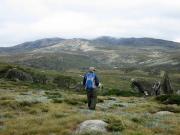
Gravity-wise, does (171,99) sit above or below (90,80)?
below

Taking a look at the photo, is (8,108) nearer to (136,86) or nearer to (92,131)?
(92,131)

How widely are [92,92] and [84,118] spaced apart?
9518 mm

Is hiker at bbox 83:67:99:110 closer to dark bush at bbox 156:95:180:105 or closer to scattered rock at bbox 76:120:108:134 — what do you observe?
scattered rock at bbox 76:120:108:134

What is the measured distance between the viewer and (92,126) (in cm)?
1814

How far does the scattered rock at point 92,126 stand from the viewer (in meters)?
17.6

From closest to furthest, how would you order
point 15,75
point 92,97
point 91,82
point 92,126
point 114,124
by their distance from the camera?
point 92,126 → point 114,124 → point 91,82 → point 92,97 → point 15,75

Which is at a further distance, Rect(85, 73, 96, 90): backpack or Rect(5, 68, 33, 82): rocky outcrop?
Rect(5, 68, 33, 82): rocky outcrop

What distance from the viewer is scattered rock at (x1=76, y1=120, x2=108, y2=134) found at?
17625 millimetres

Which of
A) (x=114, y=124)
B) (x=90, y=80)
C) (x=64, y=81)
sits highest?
(x=90, y=80)

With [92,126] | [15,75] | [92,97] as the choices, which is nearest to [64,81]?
[15,75]

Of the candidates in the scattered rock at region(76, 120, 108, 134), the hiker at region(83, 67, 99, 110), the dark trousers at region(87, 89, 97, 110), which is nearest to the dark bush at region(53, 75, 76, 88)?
the dark trousers at region(87, 89, 97, 110)

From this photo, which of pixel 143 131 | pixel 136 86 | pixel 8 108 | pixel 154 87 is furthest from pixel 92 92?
pixel 136 86

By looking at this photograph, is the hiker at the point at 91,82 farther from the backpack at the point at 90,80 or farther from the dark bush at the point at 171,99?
the dark bush at the point at 171,99

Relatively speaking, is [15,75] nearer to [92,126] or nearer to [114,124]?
[114,124]
